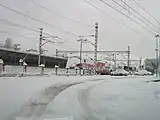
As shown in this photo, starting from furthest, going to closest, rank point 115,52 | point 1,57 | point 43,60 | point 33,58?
point 115,52 → point 43,60 → point 33,58 → point 1,57

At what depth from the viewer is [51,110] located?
9914 mm

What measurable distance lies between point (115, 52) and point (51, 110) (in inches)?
3219

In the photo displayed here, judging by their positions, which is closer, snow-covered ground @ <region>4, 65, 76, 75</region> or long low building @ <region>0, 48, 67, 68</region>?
long low building @ <region>0, 48, 67, 68</region>

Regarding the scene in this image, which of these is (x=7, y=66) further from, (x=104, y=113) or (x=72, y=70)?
(x=72, y=70)

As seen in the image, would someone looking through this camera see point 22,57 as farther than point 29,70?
No

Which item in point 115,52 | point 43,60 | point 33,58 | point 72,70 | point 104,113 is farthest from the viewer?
point 115,52

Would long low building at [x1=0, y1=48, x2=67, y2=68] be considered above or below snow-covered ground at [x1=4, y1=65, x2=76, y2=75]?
above

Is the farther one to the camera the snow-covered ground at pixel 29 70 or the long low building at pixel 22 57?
the snow-covered ground at pixel 29 70

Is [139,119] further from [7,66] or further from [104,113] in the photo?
[7,66]

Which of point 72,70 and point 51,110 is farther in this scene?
point 72,70

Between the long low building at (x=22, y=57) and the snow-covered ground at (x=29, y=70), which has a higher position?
the long low building at (x=22, y=57)

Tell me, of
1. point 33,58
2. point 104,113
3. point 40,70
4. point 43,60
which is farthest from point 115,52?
point 104,113

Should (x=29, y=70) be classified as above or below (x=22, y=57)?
below

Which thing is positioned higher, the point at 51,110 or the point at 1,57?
the point at 1,57
